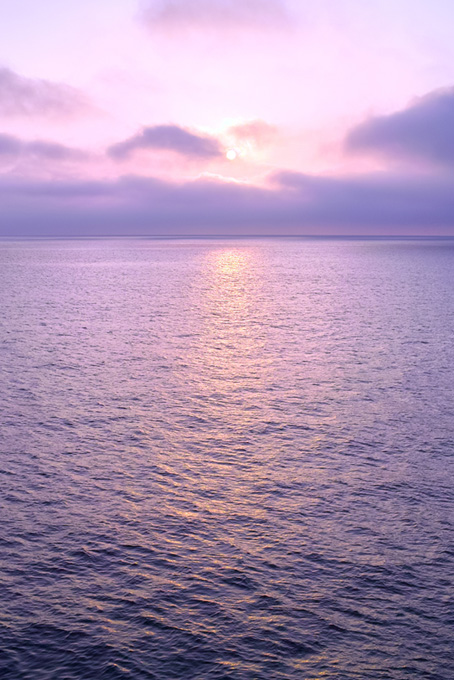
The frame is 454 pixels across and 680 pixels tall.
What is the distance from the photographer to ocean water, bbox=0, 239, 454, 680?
17.9m

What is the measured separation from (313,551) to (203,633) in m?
5.96

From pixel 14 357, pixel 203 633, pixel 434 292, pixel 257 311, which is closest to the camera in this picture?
pixel 203 633

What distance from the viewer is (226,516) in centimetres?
2558

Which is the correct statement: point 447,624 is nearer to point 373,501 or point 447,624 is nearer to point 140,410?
point 373,501

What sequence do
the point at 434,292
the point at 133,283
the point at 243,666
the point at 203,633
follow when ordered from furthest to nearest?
the point at 133,283
the point at 434,292
the point at 203,633
the point at 243,666

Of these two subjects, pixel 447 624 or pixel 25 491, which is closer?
pixel 447 624

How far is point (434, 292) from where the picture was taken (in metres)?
129

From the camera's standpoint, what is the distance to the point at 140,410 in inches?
1559

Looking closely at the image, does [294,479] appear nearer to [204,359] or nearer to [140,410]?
[140,410]

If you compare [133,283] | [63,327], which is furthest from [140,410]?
[133,283]

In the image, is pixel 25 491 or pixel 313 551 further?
pixel 25 491

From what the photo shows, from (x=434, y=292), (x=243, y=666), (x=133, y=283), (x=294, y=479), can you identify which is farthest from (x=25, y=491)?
(x=133, y=283)

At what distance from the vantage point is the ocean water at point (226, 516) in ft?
58.8

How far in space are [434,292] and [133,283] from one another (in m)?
70.1
